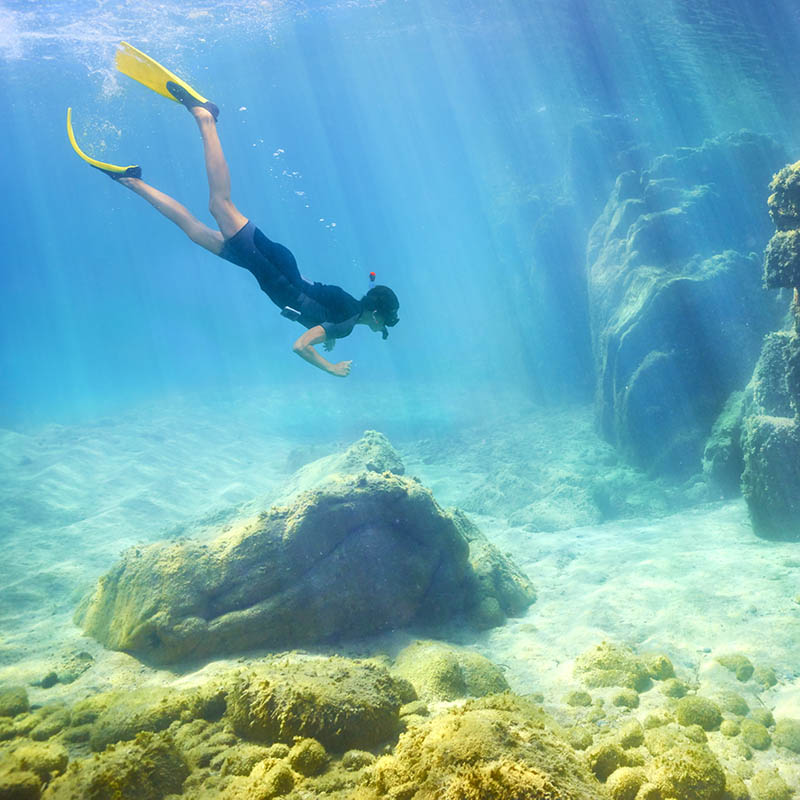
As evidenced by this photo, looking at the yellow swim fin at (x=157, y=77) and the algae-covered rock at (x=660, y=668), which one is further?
the yellow swim fin at (x=157, y=77)

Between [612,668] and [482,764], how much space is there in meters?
2.94

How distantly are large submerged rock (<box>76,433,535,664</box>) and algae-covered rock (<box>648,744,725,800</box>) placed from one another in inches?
132

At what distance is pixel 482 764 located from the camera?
1.89m

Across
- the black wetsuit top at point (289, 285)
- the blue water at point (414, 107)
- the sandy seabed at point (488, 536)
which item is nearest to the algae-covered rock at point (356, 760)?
the sandy seabed at point (488, 536)

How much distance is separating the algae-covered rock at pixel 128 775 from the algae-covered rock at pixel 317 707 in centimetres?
47

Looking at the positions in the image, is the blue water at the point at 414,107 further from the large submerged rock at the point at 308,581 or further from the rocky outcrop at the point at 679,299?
the large submerged rock at the point at 308,581

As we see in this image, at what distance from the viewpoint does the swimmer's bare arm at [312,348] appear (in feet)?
15.4

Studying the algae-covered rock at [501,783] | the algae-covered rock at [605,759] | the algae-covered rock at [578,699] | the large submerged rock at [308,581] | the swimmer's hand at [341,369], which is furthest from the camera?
the swimmer's hand at [341,369]

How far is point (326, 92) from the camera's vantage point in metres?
26.3

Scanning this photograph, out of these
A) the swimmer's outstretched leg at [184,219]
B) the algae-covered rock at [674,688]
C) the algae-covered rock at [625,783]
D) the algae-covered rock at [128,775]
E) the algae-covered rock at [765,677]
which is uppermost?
the swimmer's outstretched leg at [184,219]

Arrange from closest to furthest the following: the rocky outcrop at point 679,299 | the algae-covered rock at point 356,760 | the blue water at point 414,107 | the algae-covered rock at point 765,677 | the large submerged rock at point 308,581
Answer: the algae-covered rock at point 356,760
the algae-covered rock at point 765,677
the large submerged rock at point 308,581
the rocky outcrop at point 679,299
the blue water at point 414,107

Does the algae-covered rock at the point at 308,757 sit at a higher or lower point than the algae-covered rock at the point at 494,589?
higher

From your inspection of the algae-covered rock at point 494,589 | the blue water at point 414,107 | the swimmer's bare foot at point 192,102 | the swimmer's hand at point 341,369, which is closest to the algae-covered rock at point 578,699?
the algae-covered rock at point 494,589

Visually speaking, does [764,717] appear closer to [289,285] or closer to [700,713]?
[700,713]
